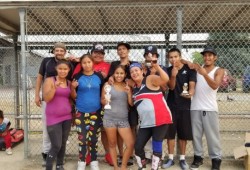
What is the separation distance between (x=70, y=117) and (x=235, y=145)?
3.52 meters

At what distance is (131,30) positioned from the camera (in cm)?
689

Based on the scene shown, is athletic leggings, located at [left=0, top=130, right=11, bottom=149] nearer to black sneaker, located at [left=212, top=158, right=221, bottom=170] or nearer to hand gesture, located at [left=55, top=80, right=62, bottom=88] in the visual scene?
hand gesture, located at [left=55, top=80, right=62, bottom=88]

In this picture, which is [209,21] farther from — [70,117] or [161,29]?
[70,117]

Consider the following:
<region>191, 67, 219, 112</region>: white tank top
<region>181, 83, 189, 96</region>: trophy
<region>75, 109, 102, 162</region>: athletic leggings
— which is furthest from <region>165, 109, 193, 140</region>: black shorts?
<region>75, 109, 102, 162</region>: athletic leggings

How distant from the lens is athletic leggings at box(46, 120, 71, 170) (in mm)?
4070

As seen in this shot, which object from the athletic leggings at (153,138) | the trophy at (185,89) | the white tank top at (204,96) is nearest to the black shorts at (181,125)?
the white tank top at (204,96)

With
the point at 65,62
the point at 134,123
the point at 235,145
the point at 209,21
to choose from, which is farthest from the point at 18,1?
the point at 235,145

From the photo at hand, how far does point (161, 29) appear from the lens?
6820 mm

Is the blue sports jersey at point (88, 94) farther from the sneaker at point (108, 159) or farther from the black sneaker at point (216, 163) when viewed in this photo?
the black sneaker at point (216, 163)

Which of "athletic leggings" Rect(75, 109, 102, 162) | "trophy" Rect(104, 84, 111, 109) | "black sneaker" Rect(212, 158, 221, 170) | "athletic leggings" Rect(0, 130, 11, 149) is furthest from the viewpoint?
"athletic leggings" Rect(0, 130, 11, 149)

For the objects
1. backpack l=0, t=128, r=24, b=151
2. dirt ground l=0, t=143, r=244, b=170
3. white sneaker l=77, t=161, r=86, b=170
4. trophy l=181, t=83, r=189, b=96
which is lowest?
dirt ground l=0, t=143, r=244, b=170

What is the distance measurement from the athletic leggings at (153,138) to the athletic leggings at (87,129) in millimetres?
613

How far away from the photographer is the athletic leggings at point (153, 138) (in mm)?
4027

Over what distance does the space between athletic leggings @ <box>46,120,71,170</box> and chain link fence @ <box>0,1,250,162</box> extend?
1275mm
